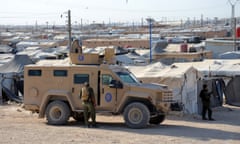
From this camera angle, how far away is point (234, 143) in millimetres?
14688

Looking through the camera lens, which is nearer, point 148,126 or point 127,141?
point 127,141

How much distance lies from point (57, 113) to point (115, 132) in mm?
2760

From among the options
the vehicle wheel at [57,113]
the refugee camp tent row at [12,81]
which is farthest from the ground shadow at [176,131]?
the refugee camp tent row at [12,81]

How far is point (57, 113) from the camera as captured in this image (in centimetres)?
1834

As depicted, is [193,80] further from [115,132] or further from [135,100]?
[115,132]

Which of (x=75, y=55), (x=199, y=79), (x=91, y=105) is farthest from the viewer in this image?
(x=199, y=79)

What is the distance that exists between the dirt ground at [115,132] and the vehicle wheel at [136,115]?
258 millimetres

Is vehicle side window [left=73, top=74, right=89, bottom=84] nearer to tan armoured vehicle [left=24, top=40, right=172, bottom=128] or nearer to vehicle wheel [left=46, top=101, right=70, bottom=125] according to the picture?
tan armoured vehicle [left=24, top=40, right=172, bottom=128]

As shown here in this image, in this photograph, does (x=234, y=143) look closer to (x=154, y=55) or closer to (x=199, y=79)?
(x=199, y=79)

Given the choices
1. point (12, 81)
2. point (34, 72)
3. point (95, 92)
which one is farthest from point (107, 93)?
point (12, 81)

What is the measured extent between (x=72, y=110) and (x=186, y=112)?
637cm

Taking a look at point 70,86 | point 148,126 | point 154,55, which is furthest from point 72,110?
point 154,55

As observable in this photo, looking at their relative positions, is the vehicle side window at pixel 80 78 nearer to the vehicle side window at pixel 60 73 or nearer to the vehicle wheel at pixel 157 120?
the vehicle side window at pixel 60 73

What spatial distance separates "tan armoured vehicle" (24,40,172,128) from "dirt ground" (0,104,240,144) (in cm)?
46
